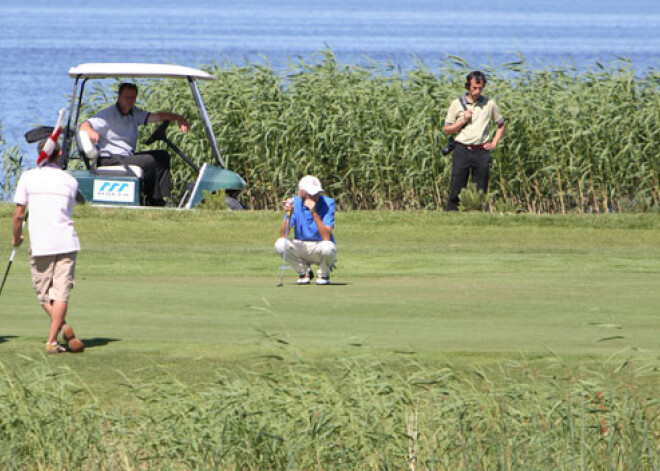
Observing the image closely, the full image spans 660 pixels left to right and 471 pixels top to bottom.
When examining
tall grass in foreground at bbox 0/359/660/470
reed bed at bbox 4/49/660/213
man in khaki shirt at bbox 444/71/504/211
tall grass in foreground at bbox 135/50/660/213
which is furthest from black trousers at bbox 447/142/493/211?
tall grass in foreground at bbox 0/359/660/470

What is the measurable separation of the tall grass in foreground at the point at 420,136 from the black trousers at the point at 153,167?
305 cm

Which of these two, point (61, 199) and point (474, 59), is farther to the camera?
point (474, 59)

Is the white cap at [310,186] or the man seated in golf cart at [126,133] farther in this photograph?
the man seated in golf cart at [126,133]

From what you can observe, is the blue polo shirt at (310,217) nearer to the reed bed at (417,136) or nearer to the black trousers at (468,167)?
the black trousers at (468,167)

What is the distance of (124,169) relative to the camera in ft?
57.1

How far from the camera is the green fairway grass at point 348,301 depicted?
809 centimetres

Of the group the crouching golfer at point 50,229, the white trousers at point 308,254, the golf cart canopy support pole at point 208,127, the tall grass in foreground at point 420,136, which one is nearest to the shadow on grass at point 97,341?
the crouching golfer at point 50,229

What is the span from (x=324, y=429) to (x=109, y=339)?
2.19 metres

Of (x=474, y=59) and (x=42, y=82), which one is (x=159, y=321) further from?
(x=474, y=59)

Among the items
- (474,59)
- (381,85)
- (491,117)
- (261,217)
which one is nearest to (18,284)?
(261,217)

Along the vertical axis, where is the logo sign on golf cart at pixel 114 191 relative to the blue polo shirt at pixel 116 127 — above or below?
below

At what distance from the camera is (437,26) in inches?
5531

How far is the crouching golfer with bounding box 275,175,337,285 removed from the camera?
12453 mm

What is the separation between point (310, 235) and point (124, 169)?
531cm
